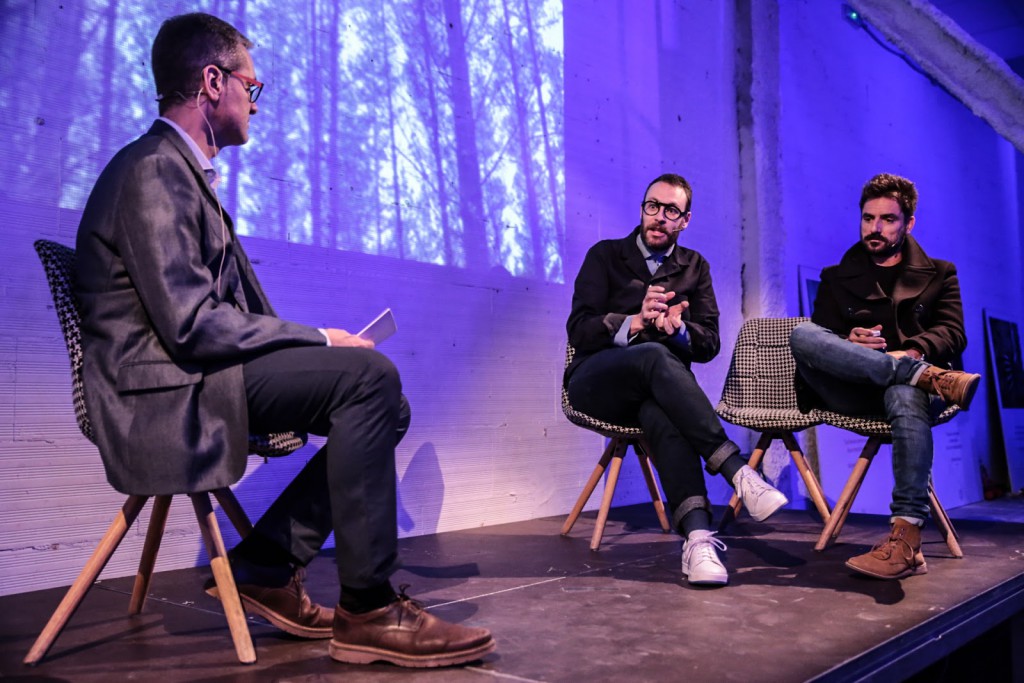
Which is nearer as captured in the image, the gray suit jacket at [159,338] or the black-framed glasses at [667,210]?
the gray suit jacket at [159,338]

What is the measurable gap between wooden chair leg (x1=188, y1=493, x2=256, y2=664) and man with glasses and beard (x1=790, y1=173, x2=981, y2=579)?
154 cm

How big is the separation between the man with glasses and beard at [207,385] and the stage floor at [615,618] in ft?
0.51

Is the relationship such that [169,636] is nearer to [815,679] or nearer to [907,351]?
[815,679]

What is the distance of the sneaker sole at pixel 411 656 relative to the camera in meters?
1.61

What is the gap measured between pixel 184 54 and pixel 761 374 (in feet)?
7.62

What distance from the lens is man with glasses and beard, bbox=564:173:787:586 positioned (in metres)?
2.36

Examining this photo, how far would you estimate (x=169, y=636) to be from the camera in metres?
1.86

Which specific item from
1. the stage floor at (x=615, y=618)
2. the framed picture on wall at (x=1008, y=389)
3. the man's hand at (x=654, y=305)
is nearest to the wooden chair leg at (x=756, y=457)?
the stage floor at (x=615, y=618)

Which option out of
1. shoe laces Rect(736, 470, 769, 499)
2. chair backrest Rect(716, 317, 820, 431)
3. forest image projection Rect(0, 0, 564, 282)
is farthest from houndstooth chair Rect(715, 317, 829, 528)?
forest image projection Rect(0, 0, 564, 282)

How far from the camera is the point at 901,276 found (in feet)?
9.82

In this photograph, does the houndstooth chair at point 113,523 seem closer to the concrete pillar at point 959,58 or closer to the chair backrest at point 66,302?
the chair backrest at point 66,302

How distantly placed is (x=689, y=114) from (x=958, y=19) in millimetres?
3888

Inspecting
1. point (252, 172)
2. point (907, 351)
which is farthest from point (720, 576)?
point (252, 172)

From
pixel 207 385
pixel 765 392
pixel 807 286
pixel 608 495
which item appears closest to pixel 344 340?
pixel 207 385
